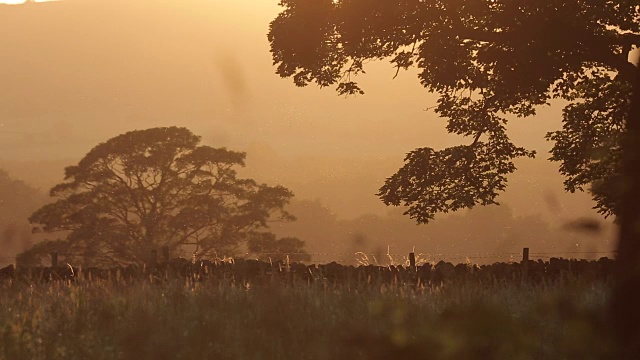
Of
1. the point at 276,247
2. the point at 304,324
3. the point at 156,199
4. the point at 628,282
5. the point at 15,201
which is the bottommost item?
the point at 304,324

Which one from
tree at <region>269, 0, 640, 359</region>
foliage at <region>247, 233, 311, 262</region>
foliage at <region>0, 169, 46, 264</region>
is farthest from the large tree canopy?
foliage at <region>0, 169, 46, 264</region>

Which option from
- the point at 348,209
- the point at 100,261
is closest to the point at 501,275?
the point at 100,261

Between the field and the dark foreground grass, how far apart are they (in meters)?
0.01

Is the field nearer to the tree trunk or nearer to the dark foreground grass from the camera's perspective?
the dark foreground grass

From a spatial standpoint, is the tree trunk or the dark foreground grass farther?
the dark foreground grass

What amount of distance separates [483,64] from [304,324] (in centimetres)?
1269

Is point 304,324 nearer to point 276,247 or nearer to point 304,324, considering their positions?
point 304,324

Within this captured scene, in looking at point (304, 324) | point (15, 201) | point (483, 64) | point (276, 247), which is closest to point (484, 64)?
point (483, 64)

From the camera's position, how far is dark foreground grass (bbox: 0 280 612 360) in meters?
7.82

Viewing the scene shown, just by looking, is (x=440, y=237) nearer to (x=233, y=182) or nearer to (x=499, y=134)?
(x=233, y=182)

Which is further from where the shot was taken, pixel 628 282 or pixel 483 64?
pixel 483 64

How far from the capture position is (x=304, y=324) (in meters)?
9.02

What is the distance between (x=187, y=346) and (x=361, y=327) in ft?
5.53

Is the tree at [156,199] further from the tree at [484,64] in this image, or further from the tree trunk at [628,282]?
the tree trunk at [628,282]
